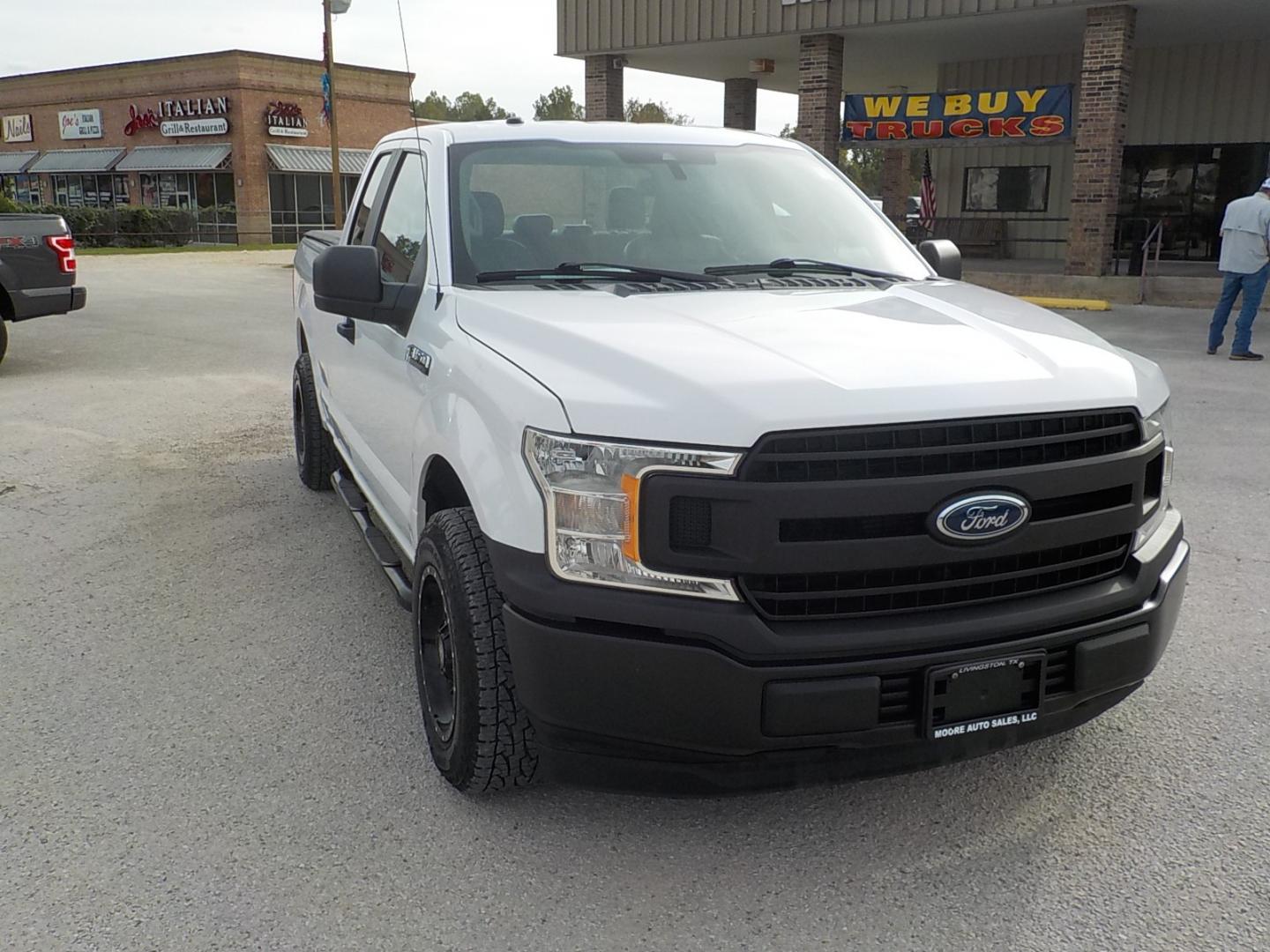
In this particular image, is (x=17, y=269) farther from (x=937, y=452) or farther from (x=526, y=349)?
(x=937, y=452)

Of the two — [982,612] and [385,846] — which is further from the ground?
[982,612]

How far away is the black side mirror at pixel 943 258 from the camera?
4.48m

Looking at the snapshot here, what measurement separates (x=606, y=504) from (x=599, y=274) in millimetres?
1389

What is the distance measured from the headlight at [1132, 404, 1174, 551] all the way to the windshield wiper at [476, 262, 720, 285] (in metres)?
1.40

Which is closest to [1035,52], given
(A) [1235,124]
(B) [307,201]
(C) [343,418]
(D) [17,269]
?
(A) [1235,124]

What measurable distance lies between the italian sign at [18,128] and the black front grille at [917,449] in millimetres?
56637

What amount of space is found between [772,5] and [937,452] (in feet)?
66.6

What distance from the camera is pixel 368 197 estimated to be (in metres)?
5.18

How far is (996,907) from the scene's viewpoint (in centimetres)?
Answer: 276

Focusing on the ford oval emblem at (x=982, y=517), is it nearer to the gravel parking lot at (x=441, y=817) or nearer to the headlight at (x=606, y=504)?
the headlight at (x=606, y=504)

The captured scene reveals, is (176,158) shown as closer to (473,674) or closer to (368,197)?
(368,197)

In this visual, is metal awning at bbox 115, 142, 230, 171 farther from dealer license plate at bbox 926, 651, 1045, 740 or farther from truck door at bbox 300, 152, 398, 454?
dealer license plate at bbox 926, 651, 1045, 740

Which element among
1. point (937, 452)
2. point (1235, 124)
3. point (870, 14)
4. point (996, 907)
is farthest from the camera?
point (1235, 124)

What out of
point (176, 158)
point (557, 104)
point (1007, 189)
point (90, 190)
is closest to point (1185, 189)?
point (1007, 189)
